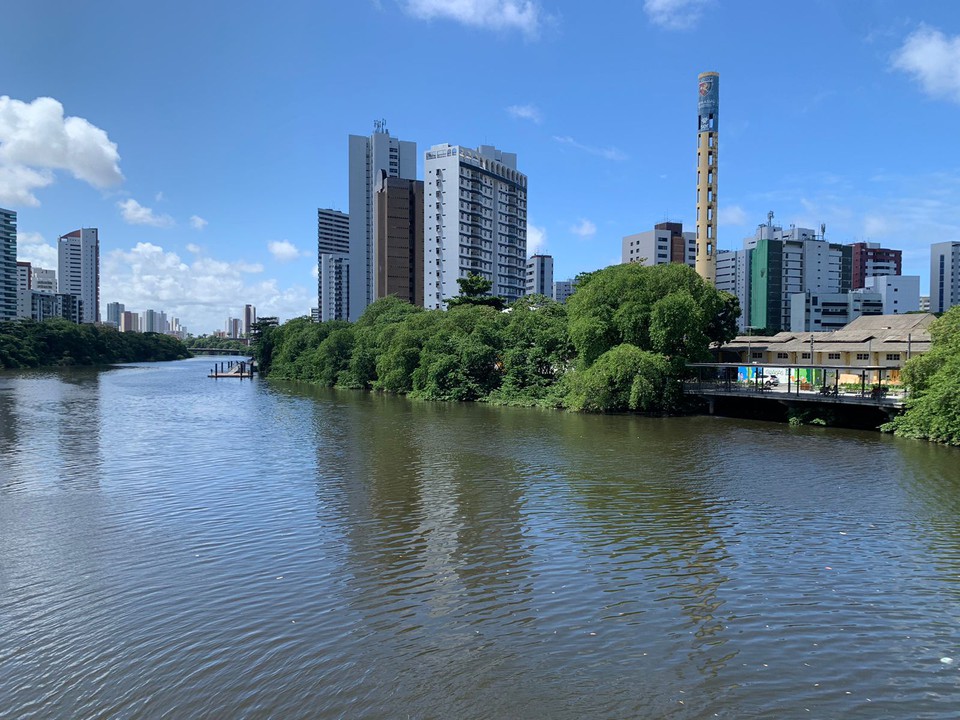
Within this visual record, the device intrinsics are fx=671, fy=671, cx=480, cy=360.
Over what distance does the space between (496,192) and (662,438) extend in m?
88.6

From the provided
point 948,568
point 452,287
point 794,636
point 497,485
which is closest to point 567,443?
point 497,485

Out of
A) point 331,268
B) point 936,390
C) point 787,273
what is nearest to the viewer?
point 936,390

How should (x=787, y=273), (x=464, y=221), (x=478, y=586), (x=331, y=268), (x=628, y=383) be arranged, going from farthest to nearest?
1. (x=331, y=268)
2. (x=787, y=273)
3. (x=464, y=221)
4. (x=628, y=383)
5. (x=478, y=586)

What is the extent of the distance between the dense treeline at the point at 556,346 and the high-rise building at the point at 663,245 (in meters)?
67.7

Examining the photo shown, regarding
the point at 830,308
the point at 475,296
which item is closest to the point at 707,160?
the point at 475,296

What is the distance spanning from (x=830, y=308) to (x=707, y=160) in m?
43.7

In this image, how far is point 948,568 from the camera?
561 inches

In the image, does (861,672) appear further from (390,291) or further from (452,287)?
(390,291)

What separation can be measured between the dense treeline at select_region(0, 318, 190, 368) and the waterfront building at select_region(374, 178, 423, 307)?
2232 inches

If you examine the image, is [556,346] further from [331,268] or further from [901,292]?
[331,268]

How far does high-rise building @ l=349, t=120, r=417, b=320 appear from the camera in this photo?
140 metres

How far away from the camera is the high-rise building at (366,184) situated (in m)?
140

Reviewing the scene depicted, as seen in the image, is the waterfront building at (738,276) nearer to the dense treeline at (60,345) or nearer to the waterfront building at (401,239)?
the waterfront building at (401,239)

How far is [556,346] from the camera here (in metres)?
56.2
